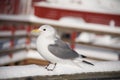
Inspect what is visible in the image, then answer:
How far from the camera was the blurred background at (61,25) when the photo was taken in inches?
349

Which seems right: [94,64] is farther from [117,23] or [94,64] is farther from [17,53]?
[117,23]

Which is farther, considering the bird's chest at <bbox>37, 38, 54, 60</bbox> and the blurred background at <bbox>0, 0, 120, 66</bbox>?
the blurred background at <bbox>0, 0, 120, 66</bbox>

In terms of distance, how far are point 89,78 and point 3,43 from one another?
4.96m

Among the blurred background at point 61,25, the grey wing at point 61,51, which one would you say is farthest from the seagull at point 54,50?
the blurred background at point 61,25

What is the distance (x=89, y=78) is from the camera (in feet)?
13.5

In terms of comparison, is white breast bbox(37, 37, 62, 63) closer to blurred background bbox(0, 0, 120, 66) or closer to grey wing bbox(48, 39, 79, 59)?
grey wing bbox(48, 39, 79, 59)

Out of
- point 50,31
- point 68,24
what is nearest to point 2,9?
point 68,24

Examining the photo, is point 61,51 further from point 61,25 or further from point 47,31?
point 61,25

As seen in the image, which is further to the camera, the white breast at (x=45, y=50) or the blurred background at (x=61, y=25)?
the blurred background at (x=61, y=25)

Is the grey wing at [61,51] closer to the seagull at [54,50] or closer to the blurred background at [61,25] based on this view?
the seagull at [54,50]

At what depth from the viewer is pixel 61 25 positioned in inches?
358

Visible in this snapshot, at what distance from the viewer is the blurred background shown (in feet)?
29.1

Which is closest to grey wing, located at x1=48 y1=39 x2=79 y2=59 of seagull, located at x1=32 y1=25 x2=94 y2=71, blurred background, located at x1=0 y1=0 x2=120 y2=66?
seagull, located at x1=32 y1=25 x2=94 y2=71

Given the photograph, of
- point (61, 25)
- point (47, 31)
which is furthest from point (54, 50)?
point (61, 25)
